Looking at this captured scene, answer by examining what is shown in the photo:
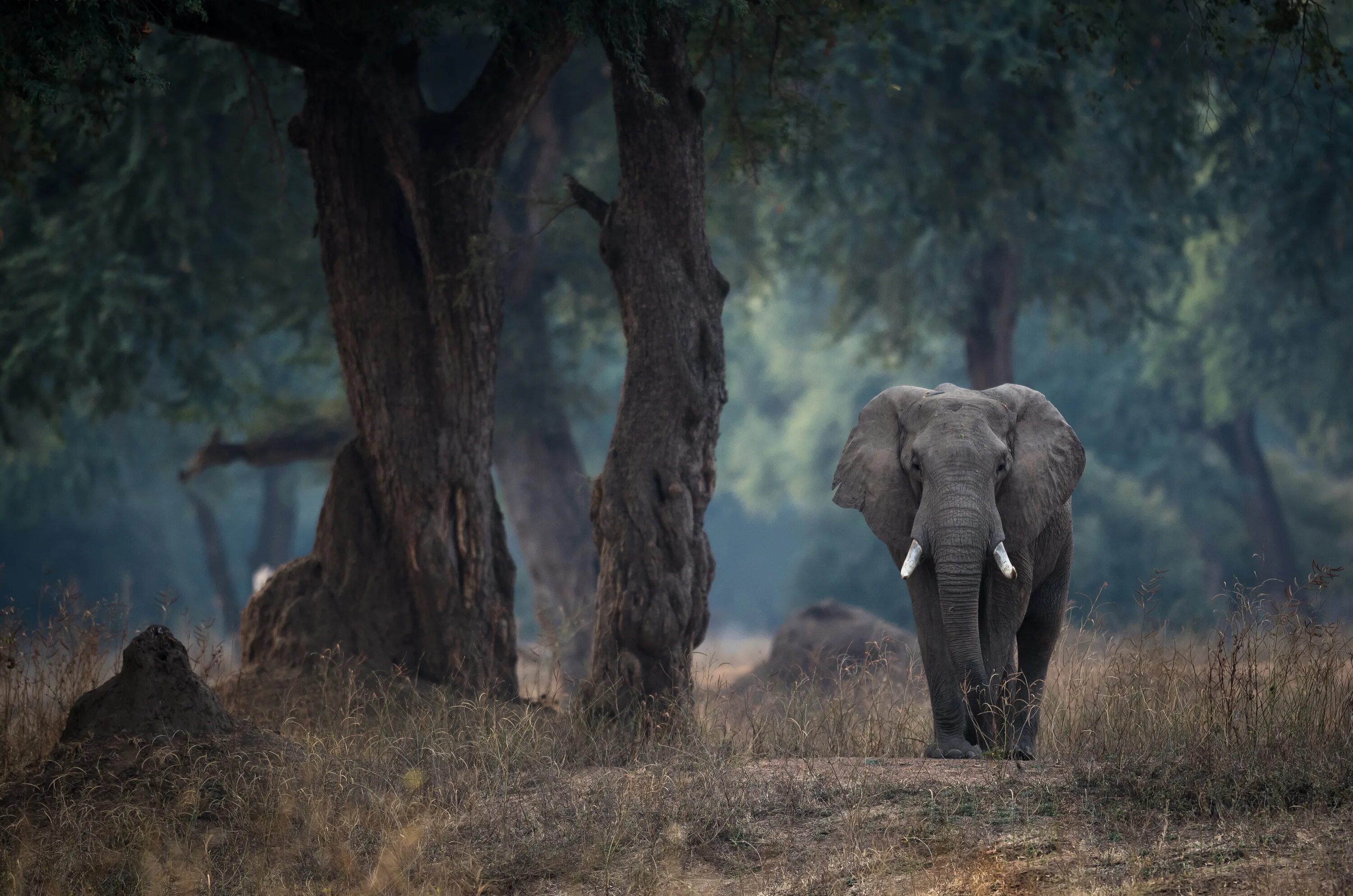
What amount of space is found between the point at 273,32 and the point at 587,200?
2524 mm

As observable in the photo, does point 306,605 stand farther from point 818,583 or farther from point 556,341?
point 818,583

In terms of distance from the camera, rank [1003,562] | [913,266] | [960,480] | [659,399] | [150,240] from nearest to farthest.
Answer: [1003,562]
[960,480]
[659,399]
[150,240]
[913,266]

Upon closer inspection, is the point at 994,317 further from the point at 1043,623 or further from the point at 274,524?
the point at 274,524

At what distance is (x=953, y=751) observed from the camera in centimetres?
782

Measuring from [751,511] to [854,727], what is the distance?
42581mm

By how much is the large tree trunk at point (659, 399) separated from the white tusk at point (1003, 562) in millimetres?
2335

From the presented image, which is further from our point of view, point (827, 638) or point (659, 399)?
point (827, 638)

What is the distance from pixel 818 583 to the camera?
109 ft

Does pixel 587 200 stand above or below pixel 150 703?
above

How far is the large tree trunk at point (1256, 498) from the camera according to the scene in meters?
25.9

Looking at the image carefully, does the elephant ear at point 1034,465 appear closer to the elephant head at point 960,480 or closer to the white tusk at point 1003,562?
the elephant head at point 960,480

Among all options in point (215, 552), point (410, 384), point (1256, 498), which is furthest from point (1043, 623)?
point (215, 552)

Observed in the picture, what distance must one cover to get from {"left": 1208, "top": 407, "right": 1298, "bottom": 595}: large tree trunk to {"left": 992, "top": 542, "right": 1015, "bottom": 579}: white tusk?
64.9 feet

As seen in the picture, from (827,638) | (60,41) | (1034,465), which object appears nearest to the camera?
(60,41)
